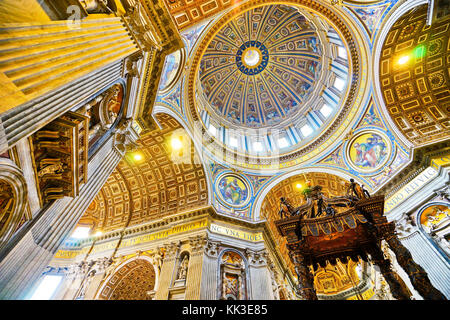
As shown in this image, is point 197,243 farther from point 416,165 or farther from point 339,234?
point 416,165

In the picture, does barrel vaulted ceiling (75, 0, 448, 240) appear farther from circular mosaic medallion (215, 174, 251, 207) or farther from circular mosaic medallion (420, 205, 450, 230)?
circular mosaic medallion (420, 205, 450, 230)

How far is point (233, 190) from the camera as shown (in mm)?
14219

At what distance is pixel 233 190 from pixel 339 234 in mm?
7729

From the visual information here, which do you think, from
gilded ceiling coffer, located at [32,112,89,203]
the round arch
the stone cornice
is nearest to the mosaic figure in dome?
the round arch

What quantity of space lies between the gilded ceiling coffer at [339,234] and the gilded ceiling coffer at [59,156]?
6.00 metres

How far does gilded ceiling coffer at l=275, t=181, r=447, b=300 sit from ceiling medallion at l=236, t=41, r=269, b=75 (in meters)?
16.7

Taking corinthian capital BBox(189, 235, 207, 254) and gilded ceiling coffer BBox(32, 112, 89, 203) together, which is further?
corinthian capital BBox(189, 235, 207, 254)

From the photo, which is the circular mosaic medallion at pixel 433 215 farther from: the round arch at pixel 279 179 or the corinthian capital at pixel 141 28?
the corinthian capital at pixel 141 28

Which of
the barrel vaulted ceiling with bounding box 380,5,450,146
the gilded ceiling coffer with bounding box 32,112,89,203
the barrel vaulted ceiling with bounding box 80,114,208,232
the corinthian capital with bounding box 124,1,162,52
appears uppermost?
the barrel vaulted ceiling with bounding box 380,5,450,146

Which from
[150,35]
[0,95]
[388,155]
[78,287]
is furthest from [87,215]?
[388,155]

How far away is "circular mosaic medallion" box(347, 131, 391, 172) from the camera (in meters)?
11.8

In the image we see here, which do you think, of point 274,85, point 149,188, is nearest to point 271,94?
point 274,85

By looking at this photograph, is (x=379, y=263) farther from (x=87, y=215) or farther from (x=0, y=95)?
(x=87, y=215)

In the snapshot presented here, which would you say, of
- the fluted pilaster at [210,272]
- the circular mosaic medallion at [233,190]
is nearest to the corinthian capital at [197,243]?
the fluted pilaster at [210,272]
